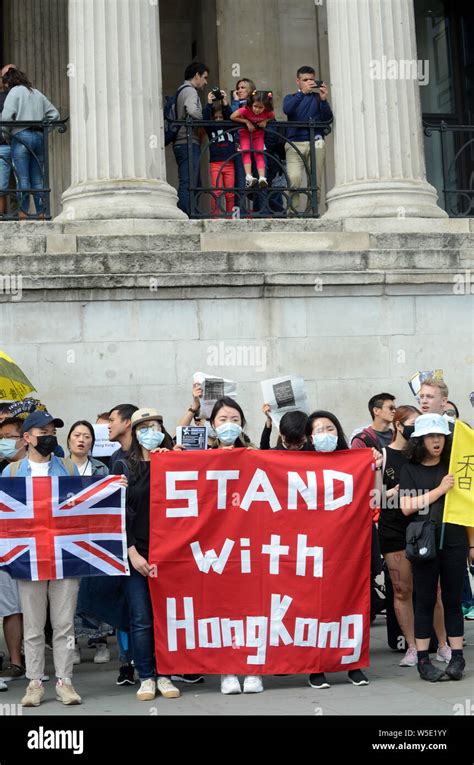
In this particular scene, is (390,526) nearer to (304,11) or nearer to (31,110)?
(31,110)

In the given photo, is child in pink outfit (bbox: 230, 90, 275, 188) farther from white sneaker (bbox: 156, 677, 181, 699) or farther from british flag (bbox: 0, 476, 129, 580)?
white sneaker (bbox: 156, 677, 181, 699)

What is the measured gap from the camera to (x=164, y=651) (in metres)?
10.1

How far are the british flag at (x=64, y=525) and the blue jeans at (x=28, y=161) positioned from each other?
22.7 feet

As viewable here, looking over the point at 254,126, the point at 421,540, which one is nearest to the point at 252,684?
the point at 421,540

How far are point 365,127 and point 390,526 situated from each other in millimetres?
6849

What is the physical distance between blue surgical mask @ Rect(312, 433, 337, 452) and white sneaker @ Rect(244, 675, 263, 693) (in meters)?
1.69

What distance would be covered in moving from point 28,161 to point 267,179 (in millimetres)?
2872

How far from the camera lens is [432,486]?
10.5m

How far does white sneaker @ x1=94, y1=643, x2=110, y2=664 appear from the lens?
11.7 metres

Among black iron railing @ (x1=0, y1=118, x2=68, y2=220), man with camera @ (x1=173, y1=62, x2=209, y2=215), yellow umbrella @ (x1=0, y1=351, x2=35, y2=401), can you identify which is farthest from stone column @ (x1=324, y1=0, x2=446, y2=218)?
yellow umbrella @ (x1=0, y1=351, x2=35, y2=401)

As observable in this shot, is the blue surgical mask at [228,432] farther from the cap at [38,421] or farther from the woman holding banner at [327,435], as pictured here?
the cap at [38,421]

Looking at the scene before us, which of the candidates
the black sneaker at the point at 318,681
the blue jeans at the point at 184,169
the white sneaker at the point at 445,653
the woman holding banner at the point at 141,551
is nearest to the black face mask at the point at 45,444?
the woman holding banner at the point at 141,551

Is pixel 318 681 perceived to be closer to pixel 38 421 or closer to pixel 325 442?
pixel 325 442

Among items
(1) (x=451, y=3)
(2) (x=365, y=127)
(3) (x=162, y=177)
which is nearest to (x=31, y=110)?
(3) (x=162, y=177)
